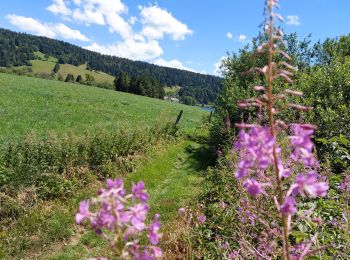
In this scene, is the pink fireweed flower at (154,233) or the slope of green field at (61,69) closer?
the pink fireweed flower at (154,233)

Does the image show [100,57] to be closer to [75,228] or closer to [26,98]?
[26,98]

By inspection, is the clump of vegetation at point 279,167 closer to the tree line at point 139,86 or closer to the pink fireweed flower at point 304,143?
the pink fireweed flower at point 304,143

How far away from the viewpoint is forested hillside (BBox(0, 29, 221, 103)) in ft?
458

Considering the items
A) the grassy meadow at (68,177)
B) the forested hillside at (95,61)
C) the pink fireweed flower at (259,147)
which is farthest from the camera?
the forested hillside at (95,61)

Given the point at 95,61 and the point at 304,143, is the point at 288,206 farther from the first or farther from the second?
the point at 95,61

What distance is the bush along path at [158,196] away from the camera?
757cm

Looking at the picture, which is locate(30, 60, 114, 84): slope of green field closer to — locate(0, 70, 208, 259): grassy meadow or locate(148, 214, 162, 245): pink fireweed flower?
locate(0, 70, 208, 259): grassy meadow

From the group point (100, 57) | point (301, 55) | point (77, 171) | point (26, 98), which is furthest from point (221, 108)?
point (100, 57)

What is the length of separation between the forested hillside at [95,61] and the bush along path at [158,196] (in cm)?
11539

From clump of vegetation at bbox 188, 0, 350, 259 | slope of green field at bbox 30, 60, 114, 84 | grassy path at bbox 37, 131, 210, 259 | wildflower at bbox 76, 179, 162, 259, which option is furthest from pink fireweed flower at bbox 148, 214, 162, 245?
slope of green field at bbox 30, 60, 114, 84

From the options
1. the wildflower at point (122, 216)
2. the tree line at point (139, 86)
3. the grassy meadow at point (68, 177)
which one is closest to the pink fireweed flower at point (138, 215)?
the wildflower at point (122, 216)

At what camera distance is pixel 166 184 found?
12164mm

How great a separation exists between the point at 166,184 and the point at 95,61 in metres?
165

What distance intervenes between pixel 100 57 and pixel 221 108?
16987 cm
